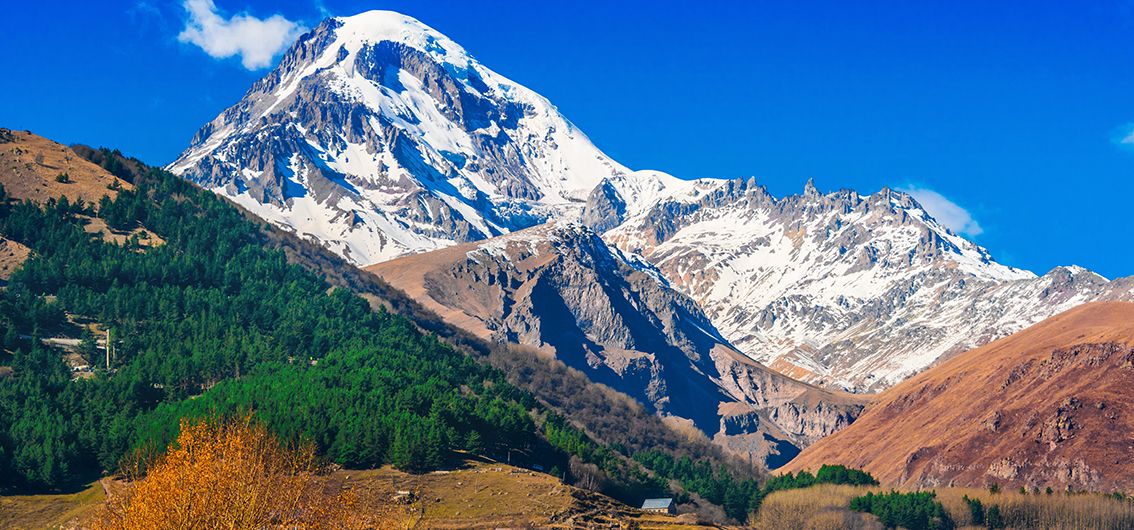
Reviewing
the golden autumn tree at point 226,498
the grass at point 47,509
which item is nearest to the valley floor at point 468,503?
→ the grass at point 47,509

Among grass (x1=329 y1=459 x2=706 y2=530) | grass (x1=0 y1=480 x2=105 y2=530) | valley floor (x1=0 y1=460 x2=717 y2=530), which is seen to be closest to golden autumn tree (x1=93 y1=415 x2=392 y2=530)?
valley floor (x1=0 y1=460 x2=717 y2=530)

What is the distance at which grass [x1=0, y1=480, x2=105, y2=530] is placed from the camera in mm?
163413

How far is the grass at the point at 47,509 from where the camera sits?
16341cm

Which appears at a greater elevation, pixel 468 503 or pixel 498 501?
pixel 498 501

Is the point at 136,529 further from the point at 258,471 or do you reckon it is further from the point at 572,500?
the point at 572,500

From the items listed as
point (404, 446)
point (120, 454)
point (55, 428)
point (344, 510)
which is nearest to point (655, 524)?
point (404, 446)

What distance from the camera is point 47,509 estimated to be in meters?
171

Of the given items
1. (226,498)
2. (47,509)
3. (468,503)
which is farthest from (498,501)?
(226,498)

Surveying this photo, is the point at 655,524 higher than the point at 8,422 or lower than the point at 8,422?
lower

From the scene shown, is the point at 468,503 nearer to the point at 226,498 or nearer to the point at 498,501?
the point at 498,501

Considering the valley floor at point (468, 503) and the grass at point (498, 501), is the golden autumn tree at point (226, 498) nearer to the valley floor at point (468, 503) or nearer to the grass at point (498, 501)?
the valley floor at point (468, 503)

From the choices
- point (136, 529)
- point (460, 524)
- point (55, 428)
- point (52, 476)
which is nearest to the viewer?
point (136, 529)

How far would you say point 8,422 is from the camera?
198 metres

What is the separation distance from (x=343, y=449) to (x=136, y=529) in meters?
129
